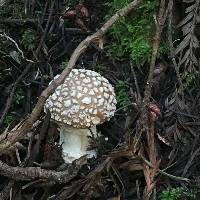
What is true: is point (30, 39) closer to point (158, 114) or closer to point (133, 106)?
point (133, 106)

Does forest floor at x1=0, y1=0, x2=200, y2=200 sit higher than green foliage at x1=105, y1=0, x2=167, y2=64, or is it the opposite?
green foliage at x1=105, y1=0, x2=167, y2=64

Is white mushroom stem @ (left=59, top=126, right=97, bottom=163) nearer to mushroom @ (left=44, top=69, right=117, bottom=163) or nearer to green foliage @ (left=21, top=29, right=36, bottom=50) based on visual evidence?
mushroom @ (left=44, top=69, right=117, bottom=163)

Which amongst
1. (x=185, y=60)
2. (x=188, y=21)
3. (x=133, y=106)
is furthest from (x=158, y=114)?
(x=188, y=21)

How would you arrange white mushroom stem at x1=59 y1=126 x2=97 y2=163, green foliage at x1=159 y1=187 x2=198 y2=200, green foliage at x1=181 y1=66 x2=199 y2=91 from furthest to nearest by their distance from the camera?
green foliage at x1=181 y1=66 x2=199 y2=91, white mushroom stem at x1=59 y1=126 x2=97 y2=163, green foliage at x1=159 y1=187 x2=198 y2=200

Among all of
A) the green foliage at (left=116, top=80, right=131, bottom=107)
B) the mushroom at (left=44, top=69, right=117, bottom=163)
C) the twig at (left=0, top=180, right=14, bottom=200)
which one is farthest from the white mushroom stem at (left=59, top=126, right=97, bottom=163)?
the twig at (left=0, top=180, right=14, bottom=200)

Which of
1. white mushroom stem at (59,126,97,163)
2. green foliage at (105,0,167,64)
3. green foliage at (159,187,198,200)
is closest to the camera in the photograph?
green foliage at (159,187,198,200)

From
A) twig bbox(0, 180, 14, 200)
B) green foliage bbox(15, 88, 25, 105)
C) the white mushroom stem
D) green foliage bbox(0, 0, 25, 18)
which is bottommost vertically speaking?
twig bbox(0, 180, 14, 200)

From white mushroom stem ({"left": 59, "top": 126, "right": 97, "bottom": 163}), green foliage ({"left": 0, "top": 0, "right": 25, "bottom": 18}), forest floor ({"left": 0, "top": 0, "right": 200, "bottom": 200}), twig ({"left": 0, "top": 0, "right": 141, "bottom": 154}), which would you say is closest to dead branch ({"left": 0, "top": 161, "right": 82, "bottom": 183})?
forest floor ({"left": 0, "top": 0, "right": 200, "bottom": 200})

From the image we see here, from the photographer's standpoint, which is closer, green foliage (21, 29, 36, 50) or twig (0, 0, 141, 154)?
twig (0, 0, 141, 154)
